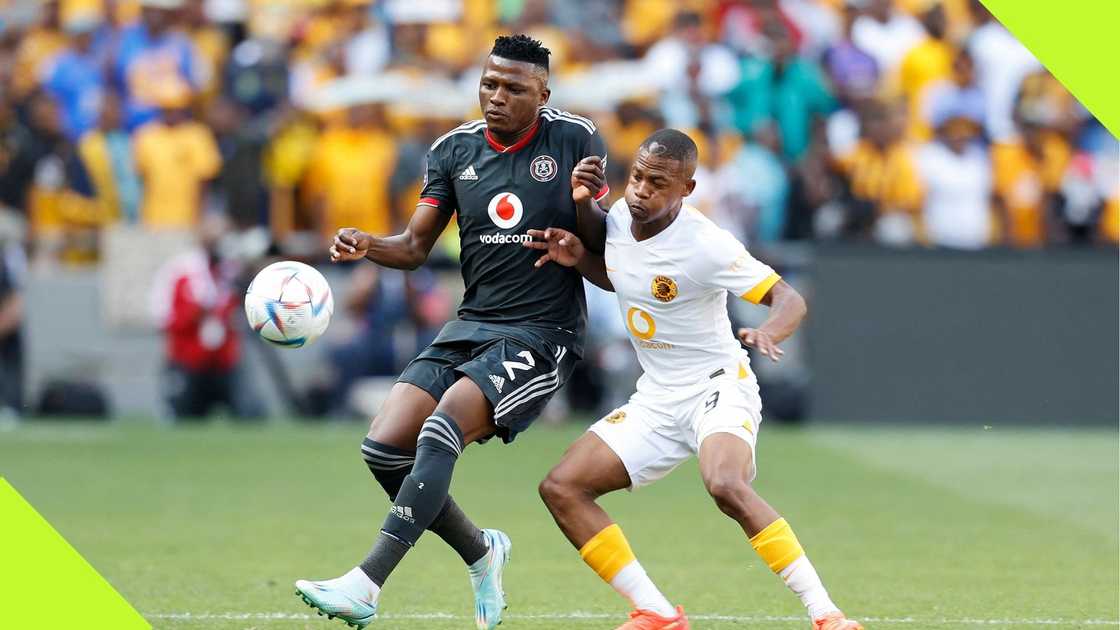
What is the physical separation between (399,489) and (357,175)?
33.6 ft

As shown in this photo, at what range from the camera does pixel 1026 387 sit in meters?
17.0

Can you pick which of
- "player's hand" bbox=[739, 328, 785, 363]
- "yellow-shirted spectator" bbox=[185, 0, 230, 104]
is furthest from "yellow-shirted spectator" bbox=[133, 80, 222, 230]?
"player's hand" bbox=[739, 328, 785, 363]

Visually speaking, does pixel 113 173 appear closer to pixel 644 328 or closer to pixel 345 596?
pixel 644 328

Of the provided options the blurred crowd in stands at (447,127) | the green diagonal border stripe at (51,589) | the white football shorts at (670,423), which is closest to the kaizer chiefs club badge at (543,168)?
the white football shorts at (670,423)

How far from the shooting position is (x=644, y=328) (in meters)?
7.45

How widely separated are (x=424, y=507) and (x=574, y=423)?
10258 mm

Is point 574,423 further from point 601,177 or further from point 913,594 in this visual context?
point 601,177

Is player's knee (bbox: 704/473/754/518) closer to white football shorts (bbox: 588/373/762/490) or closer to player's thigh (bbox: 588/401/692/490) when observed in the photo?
white football shorts (bbox: 588/373/762/490)

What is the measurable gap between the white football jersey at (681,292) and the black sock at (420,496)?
0.92 m

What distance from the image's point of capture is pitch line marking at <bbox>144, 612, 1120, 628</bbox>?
764cm

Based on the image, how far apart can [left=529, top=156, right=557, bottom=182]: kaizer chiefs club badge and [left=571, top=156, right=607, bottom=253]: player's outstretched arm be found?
0.11 metres

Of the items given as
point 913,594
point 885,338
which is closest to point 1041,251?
point 885,338

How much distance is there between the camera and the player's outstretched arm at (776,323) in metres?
6.60

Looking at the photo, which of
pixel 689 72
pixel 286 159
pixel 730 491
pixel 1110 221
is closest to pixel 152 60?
pixel 286 159
